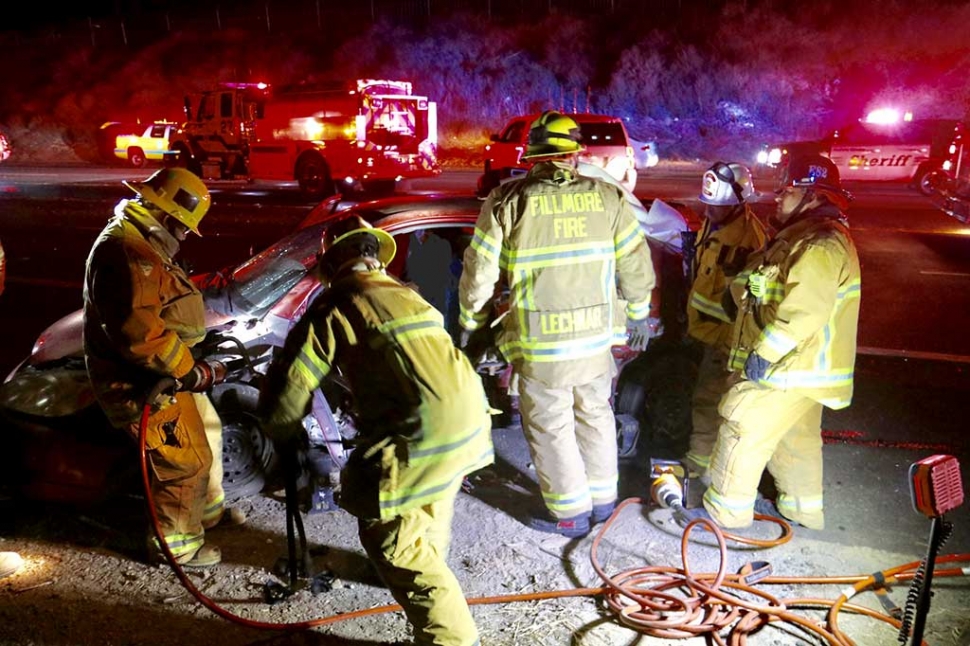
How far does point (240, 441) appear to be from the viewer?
169 inches

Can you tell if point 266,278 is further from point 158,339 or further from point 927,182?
point 927,182

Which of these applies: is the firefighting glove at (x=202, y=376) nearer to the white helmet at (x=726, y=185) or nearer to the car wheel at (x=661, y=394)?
the car wheel at (x=661, y=394)

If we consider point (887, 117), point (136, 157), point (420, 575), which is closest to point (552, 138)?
point (420, 575)

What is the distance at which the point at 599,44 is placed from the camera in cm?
3384

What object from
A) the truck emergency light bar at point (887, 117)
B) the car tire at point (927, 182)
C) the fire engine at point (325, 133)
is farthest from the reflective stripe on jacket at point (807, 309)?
the truck emergency light bar at point (887, 117)

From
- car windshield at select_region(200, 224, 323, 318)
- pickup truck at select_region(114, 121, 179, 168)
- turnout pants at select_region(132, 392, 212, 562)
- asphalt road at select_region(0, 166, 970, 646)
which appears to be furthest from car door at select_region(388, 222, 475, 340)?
pickup truck at select_region(114, 121, 179, 168)

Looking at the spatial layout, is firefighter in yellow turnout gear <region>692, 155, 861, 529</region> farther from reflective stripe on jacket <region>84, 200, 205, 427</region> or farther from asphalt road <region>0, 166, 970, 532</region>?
reflective stripe on jacket <region>84, 200, 205, 427</region>

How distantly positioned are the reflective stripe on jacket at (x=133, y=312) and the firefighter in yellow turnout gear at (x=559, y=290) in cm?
133

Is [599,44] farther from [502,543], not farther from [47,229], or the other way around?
[502,543]

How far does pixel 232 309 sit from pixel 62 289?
6.09 m

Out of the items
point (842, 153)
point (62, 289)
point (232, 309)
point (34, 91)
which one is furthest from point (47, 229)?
point (34, 91)

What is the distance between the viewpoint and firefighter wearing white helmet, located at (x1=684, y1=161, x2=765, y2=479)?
4410mm

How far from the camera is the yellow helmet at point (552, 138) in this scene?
385 cm

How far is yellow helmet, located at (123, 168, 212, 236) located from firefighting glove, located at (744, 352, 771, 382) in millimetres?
2595
